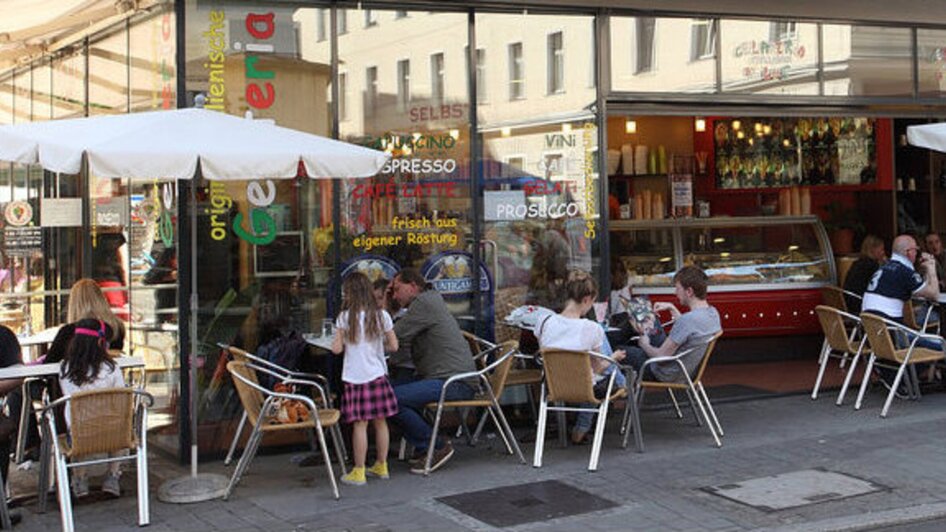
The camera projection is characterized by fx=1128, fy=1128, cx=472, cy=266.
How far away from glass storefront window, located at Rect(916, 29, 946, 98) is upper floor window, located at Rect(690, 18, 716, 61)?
2.58 m

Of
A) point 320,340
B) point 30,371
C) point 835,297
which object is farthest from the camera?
point 835,297

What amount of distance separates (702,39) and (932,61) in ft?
9.56

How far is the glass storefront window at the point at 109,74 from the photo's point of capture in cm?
1025

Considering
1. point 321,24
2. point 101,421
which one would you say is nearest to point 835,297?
point 321,24

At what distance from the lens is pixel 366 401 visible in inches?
298

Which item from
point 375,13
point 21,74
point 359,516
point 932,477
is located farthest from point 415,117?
point 21,74

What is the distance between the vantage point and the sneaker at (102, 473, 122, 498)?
738 centimetres

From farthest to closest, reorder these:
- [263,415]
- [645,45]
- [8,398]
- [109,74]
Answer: [109,74] → [645,45] → [8,398] → [263,415]

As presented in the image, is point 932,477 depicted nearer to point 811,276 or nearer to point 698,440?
point 698,440

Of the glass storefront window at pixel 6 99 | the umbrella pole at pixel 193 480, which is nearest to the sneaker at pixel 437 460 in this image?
the umbrella pole at pixel 193 480

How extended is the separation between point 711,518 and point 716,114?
4.99 meters

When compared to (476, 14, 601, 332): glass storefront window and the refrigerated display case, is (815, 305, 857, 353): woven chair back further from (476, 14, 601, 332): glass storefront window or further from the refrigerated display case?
the refrigerated display case

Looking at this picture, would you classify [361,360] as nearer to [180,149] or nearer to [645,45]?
[180,149]

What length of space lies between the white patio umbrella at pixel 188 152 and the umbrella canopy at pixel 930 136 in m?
5.55
